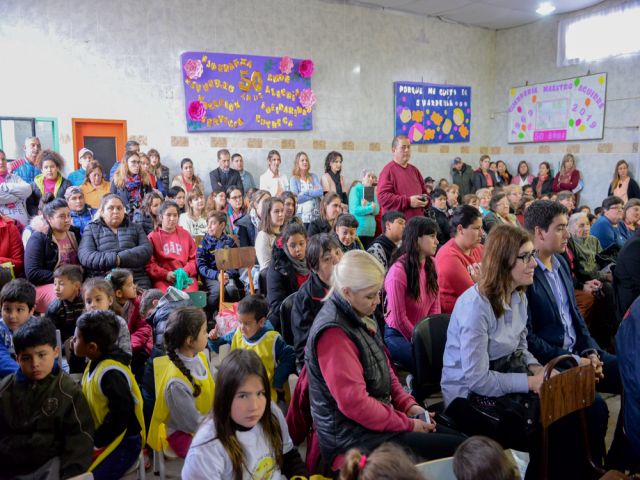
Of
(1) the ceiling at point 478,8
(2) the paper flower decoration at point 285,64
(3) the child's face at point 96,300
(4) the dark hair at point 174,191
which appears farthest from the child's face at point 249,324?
(1) the ceiling at point 478,8

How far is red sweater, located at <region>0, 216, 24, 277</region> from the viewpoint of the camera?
12.5ft

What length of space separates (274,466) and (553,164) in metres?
9.53

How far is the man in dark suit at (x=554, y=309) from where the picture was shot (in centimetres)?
243

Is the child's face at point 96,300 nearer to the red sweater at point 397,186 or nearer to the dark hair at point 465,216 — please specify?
the dark hair at point 465,216

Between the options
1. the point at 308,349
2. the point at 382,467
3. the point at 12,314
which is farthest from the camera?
the point at 12,314

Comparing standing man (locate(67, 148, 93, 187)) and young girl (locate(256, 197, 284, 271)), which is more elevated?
standing man (locate(67, 148, 93, 187))

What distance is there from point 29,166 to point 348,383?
16.3ft

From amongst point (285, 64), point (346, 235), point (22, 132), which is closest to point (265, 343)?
point (346, 235)

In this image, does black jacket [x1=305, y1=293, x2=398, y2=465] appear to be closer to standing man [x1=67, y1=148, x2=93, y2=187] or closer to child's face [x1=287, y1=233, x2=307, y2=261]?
child's face [x1=287, y1=233, x2=307, y2=261]

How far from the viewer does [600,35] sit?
28.6 feet

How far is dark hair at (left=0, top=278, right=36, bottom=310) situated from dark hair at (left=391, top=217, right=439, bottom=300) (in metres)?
2.05

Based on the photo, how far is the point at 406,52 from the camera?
9289mm

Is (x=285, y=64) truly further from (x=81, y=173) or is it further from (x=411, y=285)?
(x=411, y=285)

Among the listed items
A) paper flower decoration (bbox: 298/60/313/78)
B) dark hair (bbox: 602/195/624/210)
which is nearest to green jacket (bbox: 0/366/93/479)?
dark hair (bbox: 602/195/624/210)
